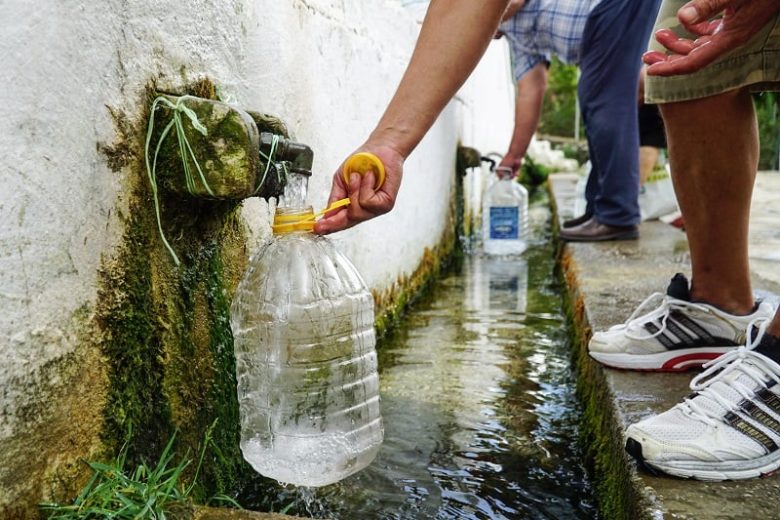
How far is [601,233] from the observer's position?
4.19 meters

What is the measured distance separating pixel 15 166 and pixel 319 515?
100cm

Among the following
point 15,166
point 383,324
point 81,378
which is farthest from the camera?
point 383,324

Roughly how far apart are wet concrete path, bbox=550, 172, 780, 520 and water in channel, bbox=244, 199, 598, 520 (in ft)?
0.59

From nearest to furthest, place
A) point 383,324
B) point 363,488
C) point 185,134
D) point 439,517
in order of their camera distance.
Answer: point 185,134
point 439,517
point 363,488
point 383,324

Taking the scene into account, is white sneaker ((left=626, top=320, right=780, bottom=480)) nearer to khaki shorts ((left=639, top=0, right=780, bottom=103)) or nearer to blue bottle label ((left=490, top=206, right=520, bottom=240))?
khaki shorts ((left=639, top=0, right=780, bottom=103))

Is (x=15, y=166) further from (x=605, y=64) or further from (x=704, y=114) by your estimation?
(x=605, y=64)

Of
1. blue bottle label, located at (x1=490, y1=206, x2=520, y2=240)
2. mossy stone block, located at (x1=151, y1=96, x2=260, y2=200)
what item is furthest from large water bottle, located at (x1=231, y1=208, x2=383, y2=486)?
blue bottle label, located at (x1=490, y1=206, x2=520, y2=240)

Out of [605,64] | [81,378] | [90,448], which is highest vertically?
[605,64]

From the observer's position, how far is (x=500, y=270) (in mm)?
4805

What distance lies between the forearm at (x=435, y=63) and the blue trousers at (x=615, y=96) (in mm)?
2734

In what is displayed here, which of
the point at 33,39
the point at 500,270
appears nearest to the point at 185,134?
the point at 33,39

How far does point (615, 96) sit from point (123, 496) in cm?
354

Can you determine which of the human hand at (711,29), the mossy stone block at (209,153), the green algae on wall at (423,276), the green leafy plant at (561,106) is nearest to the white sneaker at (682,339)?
the human hand at (711,29)

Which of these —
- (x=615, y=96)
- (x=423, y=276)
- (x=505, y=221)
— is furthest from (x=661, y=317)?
(x=505, y=221)
